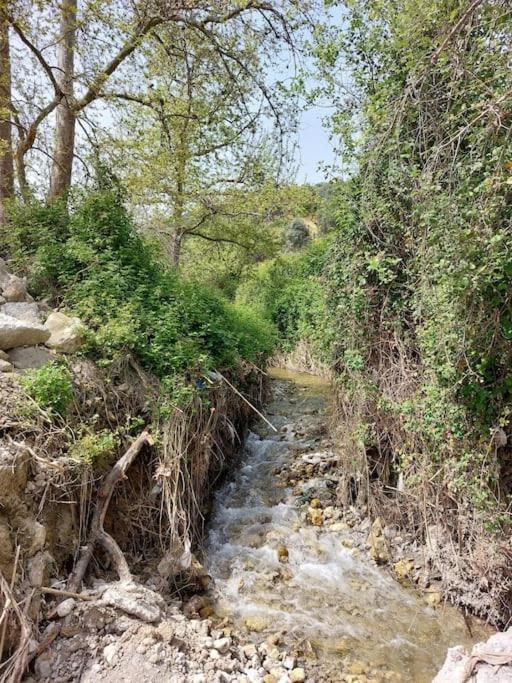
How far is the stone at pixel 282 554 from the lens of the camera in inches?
139

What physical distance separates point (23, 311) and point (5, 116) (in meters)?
2.55

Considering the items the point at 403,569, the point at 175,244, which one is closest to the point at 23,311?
the point at 403,569

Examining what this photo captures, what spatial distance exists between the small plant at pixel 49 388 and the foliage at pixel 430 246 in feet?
8.54

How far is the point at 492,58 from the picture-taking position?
2.66 meters

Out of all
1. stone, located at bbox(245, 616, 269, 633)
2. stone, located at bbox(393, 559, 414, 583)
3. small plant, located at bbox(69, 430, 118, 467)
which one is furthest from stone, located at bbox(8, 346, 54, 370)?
stone, located at bbox(393, 559, 414, 583)

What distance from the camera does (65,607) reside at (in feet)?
7.41

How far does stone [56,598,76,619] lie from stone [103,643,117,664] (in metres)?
0.32

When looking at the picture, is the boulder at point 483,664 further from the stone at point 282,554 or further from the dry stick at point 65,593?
the dry stick at point 65,593

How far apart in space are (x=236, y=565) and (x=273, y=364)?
791 cm

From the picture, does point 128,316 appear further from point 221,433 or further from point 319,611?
point 319,611

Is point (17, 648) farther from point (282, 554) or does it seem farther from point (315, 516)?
point (315, 516)

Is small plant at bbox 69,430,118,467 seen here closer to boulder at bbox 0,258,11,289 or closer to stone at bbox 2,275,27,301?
stone at bbox 2,275,27,301

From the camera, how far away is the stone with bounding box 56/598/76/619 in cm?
224

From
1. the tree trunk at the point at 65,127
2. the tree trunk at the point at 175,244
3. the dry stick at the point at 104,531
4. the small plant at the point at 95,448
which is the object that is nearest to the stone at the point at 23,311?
the small plant at the point at 95,448
